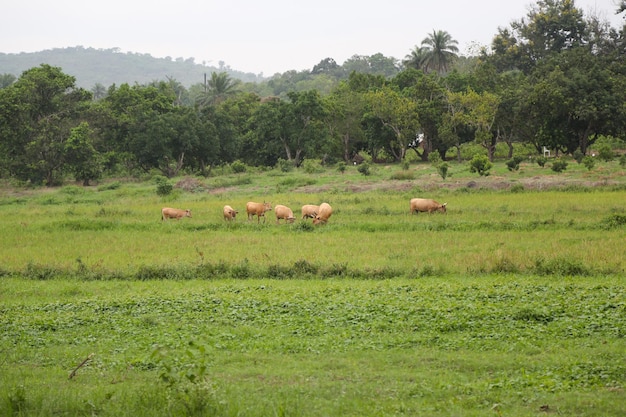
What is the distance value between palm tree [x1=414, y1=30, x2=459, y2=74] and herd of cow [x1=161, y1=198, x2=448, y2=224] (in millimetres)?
50835

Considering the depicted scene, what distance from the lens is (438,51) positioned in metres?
71.3

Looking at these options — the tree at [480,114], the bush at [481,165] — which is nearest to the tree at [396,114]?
the tree at [480,114]

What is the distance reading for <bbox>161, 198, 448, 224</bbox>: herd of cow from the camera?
75.3ft

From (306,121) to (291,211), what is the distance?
2578cm

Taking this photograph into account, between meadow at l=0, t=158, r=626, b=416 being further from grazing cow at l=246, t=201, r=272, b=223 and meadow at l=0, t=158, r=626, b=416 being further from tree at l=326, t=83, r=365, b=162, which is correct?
tree at l=326, t=83, r=365, b=162

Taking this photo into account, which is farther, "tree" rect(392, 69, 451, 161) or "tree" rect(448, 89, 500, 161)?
"tree" rect(392, 69, 451, 161)

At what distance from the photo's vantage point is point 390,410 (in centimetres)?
651

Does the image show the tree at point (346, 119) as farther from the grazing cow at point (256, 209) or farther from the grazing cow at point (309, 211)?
the grazing cow at point (309, 211)

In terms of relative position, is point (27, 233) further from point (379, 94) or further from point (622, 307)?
point (379, 94)

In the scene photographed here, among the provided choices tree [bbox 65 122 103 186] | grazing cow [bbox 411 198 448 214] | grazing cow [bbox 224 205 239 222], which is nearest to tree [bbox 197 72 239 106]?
tree [bbox 65 122 103 186]

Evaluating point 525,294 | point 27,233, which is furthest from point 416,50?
point 525,294

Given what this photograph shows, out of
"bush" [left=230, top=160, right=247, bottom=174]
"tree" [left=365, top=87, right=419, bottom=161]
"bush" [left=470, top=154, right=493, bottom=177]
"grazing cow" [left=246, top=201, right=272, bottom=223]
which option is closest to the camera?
"grazing cow" [left=246, top=201, right=272, bottom=223]

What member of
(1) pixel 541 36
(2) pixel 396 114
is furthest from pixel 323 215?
(1) pixel 541 36

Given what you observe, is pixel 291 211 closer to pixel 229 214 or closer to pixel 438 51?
pixel 229 214
